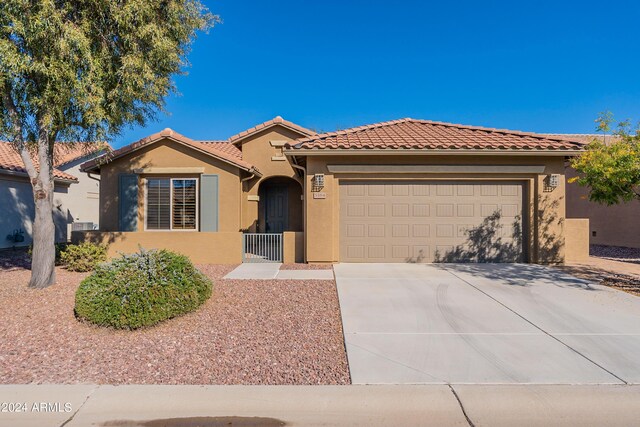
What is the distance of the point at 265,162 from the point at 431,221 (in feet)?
25.6

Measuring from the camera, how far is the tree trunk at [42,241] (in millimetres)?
7074

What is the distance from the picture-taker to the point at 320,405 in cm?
307

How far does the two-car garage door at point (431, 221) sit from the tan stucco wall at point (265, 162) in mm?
4804

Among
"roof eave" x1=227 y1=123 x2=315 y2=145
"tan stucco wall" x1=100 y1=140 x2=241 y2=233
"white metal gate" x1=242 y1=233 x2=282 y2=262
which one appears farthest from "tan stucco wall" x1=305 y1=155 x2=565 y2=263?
"roof eave" x1=227 y1=123 x2=315 y2=145

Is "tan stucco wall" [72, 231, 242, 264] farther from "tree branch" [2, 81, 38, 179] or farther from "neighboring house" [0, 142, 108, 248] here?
"tree branch" [2, 81, 38, 179]

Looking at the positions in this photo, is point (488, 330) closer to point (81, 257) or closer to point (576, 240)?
point (576, 240)

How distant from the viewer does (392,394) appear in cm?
323

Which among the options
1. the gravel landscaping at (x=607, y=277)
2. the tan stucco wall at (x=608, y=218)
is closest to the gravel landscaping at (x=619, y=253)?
the tan stucco wall at (x=608, y=218)

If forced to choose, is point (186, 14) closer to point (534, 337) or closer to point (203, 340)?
point (203, 340)

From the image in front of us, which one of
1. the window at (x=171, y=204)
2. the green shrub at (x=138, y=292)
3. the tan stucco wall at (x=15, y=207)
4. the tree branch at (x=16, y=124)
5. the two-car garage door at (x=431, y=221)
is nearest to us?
the green shrub at (x=138, y=292)

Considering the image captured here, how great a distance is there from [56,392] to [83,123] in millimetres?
6253

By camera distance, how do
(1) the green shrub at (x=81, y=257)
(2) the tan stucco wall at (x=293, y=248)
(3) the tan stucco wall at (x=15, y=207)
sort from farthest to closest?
(3) the tan stucco wall at (x=15, y=207), (2) the tan stucco wall at (x=293, y=248), (1) the green shrub at (x=81, y=257)

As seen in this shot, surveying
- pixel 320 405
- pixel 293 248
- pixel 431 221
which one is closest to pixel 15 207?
pixel 293 248

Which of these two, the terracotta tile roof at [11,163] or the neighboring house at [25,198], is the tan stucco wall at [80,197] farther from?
the terracotta tile roof at [11,163]
